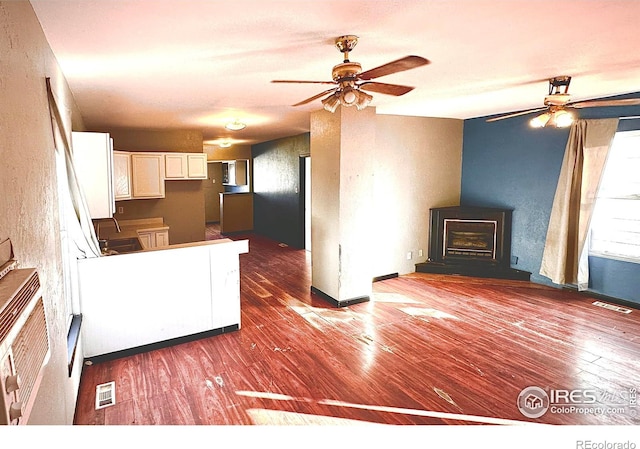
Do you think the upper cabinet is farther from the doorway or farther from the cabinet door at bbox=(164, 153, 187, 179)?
the doorway

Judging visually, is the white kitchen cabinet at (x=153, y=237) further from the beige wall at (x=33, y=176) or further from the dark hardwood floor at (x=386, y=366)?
the beige wall at (x=33, y=176)

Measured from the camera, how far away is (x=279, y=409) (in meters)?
2.73

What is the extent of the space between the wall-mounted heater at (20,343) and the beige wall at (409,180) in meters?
4.92

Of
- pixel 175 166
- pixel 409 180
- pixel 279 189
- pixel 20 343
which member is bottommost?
pixel 20 343

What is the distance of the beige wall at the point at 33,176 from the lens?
145 cm

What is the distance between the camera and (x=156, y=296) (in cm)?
362

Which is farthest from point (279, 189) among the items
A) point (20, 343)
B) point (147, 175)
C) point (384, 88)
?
point (20, 343)

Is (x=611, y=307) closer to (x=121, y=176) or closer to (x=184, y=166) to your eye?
(x=184, y=166)

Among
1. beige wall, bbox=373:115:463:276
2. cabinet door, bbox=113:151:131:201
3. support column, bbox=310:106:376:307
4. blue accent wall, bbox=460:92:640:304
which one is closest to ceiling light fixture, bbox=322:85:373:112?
support column, bbox=310:106:376:307

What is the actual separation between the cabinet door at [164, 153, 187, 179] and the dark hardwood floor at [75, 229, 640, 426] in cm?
300

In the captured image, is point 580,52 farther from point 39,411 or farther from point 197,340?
point 197,340

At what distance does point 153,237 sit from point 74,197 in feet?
11.8

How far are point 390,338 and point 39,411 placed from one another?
301 centimetres

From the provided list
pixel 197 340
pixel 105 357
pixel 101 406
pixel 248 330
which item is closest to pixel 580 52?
pixel 248 330
